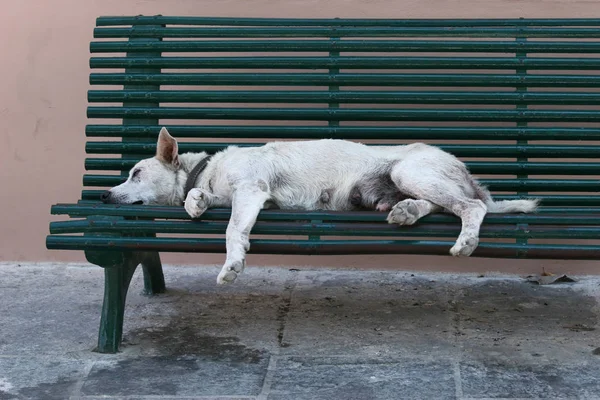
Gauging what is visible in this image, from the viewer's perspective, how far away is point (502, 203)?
15.1ft

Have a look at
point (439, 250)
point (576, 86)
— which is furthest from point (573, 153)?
point (439, 250)

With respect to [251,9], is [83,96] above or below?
below

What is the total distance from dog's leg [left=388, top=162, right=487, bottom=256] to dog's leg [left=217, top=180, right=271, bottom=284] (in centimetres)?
63

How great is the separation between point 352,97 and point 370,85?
13 cm

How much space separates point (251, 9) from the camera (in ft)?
19.0

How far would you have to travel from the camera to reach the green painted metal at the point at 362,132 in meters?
4.95

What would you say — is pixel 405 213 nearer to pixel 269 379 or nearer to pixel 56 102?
pixel 269 379

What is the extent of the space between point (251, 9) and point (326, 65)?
916 mm

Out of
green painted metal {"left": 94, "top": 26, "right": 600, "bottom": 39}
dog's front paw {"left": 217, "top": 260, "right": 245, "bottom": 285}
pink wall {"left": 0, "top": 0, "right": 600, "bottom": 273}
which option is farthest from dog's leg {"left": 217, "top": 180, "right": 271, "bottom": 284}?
pink wall {"left": 0, "top": 0, "right": 600, "bottom": 273}

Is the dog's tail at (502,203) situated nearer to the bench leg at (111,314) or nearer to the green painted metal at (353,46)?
the green painted metal at (353,46)

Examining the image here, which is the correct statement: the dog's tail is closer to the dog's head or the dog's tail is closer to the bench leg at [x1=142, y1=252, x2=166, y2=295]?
the dog's head

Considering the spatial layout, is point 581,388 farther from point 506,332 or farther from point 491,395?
point 506,332

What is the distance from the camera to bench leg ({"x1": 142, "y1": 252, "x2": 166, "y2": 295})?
523 centimetres

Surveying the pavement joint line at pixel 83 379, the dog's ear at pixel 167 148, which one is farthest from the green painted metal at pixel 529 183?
the pavement joint line at pixel 83 379
